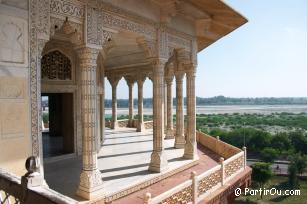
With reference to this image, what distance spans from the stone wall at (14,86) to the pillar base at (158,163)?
3.74 m

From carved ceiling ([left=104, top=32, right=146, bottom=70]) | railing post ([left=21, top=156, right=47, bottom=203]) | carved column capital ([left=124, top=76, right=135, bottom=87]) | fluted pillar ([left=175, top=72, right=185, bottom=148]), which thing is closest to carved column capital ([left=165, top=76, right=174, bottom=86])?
carved ceiling ([left=104, top=32, right=146, bottom=70])

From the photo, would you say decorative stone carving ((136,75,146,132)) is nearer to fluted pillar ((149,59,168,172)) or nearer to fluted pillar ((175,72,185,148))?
fluted pillar ((175,72,185,148))

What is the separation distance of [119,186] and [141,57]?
296 inches

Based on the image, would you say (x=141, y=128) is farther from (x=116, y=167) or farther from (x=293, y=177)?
(x=293, y=177)

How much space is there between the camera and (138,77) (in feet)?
54.4

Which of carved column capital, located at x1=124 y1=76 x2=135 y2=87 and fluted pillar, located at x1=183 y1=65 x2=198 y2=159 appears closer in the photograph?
fluted pillar, located at x1=183 y1=65 x2=198 y2=159

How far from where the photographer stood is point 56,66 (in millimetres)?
8398

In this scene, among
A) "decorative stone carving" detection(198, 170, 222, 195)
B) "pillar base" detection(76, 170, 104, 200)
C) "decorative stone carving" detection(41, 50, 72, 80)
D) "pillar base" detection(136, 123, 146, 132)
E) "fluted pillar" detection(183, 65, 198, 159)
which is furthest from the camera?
"pillar base" detection(136, 123, 146, 132)

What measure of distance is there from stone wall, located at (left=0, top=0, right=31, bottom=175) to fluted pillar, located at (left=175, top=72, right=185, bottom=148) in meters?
7.16

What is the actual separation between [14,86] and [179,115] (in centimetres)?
754

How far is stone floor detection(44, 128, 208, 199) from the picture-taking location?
6.42 meters

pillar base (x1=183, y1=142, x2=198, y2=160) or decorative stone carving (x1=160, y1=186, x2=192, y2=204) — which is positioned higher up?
pillar base (x1=183, y1=142, x2=198, y2=160)

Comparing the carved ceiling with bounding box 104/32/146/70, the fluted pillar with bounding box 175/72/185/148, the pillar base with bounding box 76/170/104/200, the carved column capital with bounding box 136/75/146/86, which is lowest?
the pillar base with bounding box 76/170/104/200

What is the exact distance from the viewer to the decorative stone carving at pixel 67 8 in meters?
5.11
